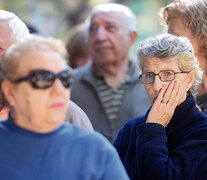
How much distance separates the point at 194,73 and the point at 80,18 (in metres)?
9.10

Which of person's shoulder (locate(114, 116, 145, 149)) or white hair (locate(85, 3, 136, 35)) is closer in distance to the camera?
person's shoulder (locate(114, 116, 145, 149))

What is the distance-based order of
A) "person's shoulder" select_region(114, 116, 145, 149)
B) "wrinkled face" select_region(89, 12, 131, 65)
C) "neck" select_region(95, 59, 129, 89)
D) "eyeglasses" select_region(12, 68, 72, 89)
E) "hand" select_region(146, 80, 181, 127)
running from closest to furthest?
"eyeglasses" select_region(12, 68, 72, 89), "hand" select_region(146, 80, 181, 127), "person's shoulder" select_region(114, 116, 145, 149), "neck" select_region(95, 59, 129, 89), "wrinkled face" select_region(89, 12, 131, 65)

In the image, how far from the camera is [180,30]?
3.76 metres

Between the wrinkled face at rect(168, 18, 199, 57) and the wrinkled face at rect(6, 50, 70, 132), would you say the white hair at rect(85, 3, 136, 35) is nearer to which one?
the wrinkled face at rect(168, 18, 199, 57)

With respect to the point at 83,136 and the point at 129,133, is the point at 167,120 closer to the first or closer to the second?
the point at 129,133

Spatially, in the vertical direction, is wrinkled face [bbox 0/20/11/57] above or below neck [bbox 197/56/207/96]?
above

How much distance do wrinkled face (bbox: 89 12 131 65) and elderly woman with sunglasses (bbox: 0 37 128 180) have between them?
12.6 feet

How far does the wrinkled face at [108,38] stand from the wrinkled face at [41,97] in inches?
152

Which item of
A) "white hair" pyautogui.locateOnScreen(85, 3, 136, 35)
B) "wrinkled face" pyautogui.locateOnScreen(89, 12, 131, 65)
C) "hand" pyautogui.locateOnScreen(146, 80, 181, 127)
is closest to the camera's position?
"hand" pyautogui.locateOnScreen(146, 80, 181, 127)

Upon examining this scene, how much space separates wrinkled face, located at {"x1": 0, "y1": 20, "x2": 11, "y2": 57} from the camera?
306 cm

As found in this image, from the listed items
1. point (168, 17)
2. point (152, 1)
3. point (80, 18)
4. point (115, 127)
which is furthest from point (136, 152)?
point (152, 1)

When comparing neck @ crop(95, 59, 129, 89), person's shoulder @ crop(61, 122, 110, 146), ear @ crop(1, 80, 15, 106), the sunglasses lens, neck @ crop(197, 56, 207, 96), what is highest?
the sunglasses lens

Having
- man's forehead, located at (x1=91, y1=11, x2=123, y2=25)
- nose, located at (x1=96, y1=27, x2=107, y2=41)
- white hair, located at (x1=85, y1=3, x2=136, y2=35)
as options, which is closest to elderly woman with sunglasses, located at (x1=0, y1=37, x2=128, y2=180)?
nose, located at (x1=96, y1=27, x2=107, y2=41)

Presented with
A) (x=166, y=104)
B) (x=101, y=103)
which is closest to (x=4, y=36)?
(x=166, y=104)
